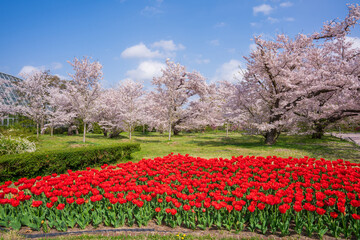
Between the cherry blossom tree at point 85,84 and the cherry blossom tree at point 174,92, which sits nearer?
the cherry blossom tree at point 85,84

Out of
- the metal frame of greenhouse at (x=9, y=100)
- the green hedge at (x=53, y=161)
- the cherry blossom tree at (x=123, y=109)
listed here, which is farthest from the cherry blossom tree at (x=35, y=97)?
the green hedge at (x=53, y=161)

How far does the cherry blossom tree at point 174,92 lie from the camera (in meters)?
24.4

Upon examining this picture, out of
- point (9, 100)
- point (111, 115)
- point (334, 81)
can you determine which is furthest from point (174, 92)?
point (9, 100)

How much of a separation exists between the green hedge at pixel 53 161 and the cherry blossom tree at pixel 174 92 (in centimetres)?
1297

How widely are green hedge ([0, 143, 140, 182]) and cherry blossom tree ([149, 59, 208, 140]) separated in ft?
42.6

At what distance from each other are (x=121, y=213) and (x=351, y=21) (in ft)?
66.4

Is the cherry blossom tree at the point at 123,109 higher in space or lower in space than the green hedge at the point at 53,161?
higher

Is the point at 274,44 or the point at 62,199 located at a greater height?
the point at 274,44

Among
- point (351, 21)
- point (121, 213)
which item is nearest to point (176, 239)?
point (121, 213)

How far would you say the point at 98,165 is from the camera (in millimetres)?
10352

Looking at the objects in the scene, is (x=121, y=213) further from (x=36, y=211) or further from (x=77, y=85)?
(x=77, y=85)

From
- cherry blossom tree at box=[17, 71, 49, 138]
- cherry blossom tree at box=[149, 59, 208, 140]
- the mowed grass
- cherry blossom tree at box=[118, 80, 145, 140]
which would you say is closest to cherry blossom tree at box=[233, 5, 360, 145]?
the mowed grass

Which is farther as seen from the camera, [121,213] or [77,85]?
[77,85]

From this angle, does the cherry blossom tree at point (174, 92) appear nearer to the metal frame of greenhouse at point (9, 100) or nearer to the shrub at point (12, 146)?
the shrub at point (12, 146)
